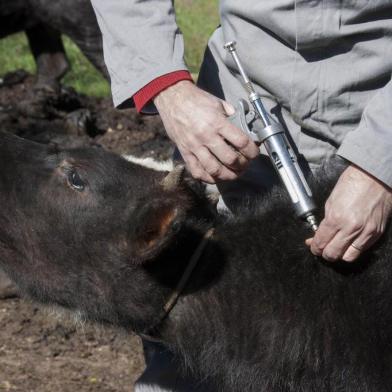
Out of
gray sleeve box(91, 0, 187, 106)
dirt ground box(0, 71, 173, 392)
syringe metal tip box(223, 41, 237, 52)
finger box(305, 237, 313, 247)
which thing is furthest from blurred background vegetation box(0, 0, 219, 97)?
finger box(305, 237, 313, 247)

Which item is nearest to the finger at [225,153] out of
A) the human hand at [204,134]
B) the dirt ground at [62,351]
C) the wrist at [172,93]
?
the human hand at [204,134]

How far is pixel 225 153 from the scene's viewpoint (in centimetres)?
300

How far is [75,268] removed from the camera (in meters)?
3.23

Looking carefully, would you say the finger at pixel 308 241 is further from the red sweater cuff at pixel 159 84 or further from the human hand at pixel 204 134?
the red sweater cuff at pixel 159 84

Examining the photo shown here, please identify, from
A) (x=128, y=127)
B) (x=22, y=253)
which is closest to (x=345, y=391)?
(x=22, y=253)

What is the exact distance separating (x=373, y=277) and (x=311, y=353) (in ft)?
1.11

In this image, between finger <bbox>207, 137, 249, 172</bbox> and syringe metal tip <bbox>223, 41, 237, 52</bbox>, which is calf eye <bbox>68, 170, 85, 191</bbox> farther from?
syringe metal tip <bbox>223, 41, 237, 52</bbox>

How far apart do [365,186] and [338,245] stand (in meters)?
0.21

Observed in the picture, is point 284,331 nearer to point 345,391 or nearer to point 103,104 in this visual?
point 345,391

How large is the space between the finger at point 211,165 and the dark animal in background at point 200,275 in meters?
0.13

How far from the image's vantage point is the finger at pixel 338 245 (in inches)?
112

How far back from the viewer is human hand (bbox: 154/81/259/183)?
9.86ft

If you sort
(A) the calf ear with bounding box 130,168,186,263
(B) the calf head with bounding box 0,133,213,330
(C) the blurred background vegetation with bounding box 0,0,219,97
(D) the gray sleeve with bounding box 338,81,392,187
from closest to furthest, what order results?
(D) the gray sleeve with bounding box 338,81,392,187
(A) the calf ear with bounding box 130,168,186,263
(B) the calf head with bounding box 0,133,213,330
(C) the blurred background vegetation with bounding box 0,0,219,97

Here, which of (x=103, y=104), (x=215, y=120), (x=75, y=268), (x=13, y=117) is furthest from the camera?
(x=103, y=104)
